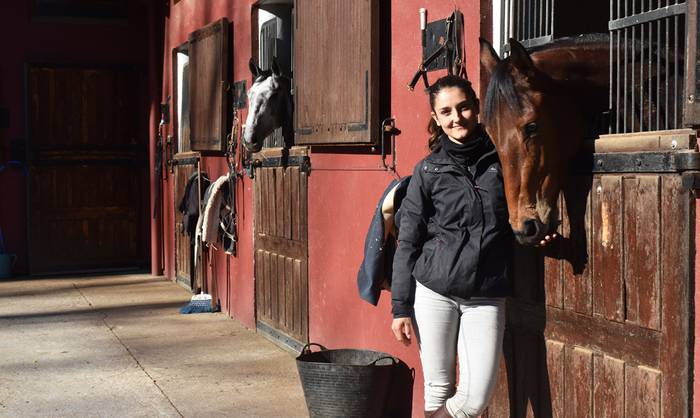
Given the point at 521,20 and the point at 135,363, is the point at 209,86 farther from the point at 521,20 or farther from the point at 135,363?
the point at 521,20

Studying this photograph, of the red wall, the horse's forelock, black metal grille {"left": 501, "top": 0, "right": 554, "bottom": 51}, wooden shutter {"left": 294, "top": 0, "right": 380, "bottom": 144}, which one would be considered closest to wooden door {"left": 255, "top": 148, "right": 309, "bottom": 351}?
the red wall

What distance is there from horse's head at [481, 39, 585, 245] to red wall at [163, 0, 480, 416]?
798mm

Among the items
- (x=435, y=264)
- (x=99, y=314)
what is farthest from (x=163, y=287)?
(x=435, y=264)

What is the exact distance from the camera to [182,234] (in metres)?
10.5

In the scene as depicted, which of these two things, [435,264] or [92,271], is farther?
[92,271]

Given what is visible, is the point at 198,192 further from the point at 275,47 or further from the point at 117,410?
the point at 117,410

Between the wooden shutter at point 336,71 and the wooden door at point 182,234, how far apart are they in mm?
3761

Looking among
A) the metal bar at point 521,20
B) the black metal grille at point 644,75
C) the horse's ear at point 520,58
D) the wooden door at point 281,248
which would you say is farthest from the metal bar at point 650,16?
the wooden door at point 281,248

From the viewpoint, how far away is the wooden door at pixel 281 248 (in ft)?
21.4

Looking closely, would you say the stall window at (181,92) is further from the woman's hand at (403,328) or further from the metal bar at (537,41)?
the woman's hand at (403,328)

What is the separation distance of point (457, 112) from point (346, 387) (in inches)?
47.5

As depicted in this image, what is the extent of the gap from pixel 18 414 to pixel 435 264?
8.67 feet

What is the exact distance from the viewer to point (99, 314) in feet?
28.5

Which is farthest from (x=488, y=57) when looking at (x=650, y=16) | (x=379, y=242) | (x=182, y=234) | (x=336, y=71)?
Answer: (x=182, y=234)
